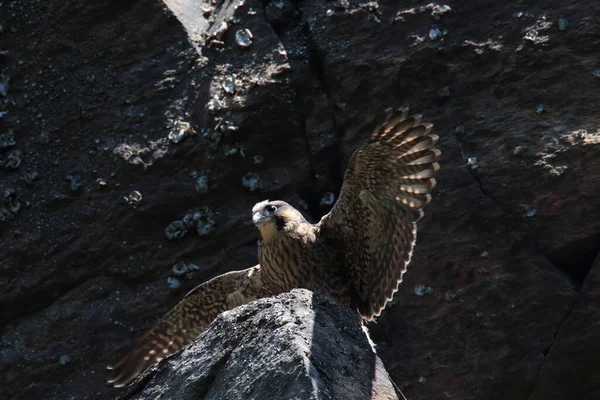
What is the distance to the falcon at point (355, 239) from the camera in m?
4.17

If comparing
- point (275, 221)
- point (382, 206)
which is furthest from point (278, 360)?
point (275, 221)

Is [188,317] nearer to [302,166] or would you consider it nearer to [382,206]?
[302,166]

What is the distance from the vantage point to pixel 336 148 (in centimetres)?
533

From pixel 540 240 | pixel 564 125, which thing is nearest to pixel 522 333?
pixel 540 240

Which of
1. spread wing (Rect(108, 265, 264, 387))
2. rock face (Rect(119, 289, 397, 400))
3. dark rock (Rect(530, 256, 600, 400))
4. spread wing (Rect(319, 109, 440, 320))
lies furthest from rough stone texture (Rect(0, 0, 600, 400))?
rock face (Rect(119, 289, 397, 400))

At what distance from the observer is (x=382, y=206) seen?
4.27 meters

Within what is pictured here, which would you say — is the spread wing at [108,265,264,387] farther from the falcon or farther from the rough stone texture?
the rough stone texture

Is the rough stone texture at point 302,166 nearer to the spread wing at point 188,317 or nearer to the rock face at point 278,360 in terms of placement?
the spread wing at point 188,317

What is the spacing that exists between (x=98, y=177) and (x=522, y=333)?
275cm

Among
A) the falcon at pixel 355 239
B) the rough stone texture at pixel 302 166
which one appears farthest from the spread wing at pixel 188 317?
the rough stone texture at pixel 302 166

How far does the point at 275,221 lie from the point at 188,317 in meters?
0.92

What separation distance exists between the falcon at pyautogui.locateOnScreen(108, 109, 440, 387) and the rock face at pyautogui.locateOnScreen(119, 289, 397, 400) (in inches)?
42.8

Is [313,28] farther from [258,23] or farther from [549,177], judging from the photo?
[549,177]

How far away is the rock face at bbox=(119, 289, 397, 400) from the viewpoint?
8.89ft
